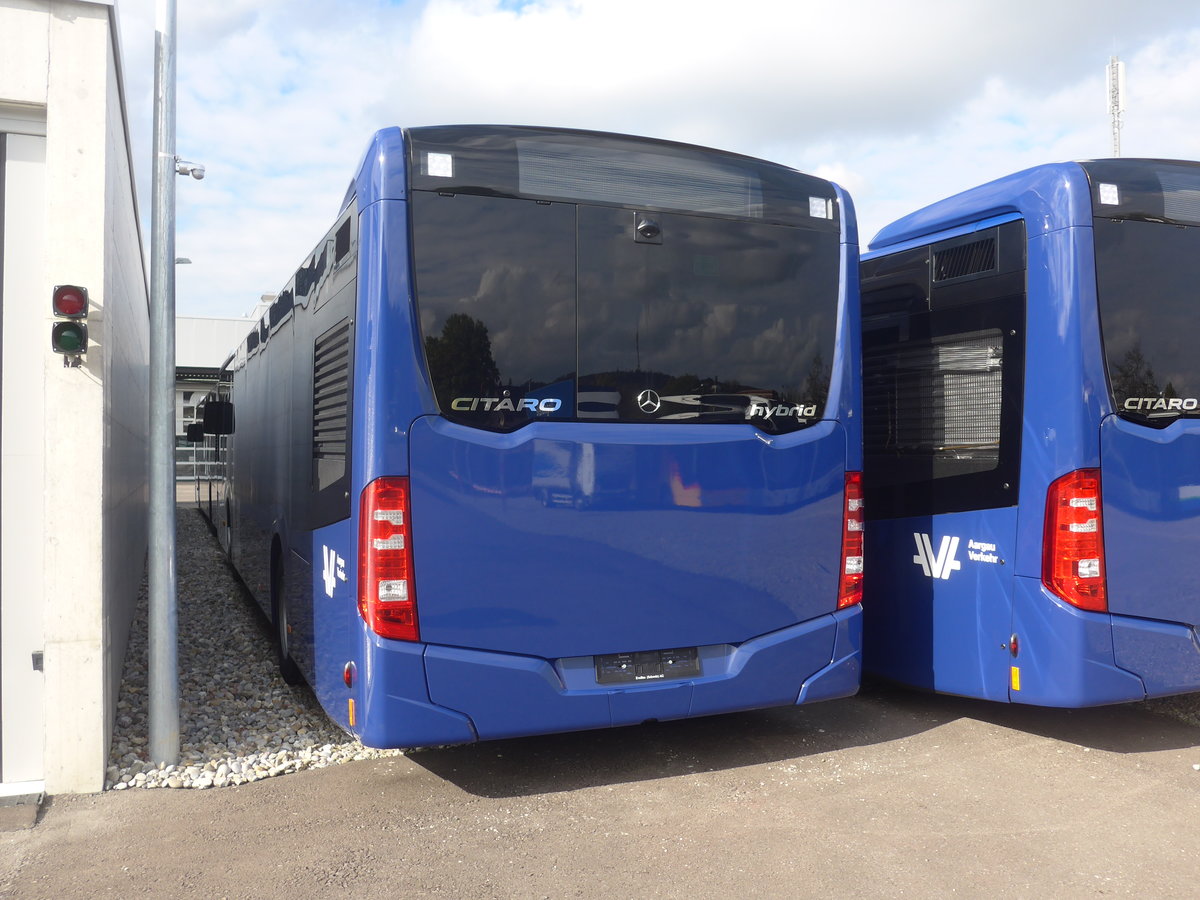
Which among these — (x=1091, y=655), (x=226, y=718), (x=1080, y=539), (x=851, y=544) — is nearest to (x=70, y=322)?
(x=226, y=718)

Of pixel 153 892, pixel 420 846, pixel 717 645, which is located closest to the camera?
pixel 153 892

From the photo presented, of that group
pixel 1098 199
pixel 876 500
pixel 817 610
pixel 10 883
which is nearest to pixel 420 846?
pixel 10 883

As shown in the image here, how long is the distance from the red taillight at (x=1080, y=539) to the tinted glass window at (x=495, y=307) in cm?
264

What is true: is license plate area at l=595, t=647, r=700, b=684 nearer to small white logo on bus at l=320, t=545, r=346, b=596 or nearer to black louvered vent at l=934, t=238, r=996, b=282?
small white logo on bus at l=320, t=545, r=346, b=596

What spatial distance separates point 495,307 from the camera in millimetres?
4648

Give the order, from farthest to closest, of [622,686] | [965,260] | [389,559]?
[965,260], [622,686], [389,559]

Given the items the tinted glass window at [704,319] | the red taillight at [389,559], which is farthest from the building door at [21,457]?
the tinted glass window at [704,319]

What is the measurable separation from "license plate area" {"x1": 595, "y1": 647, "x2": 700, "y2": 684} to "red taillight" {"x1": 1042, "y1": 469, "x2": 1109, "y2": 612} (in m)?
1.99

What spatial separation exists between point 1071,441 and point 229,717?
524 centimetres

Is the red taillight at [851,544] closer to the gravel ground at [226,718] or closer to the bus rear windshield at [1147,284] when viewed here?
the bus rear windshield at [1147,284]

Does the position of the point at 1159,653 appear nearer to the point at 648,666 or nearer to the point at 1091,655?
the point at 1091,655

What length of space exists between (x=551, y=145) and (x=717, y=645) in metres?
2.62

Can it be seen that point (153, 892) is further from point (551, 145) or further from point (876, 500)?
point (876, 500)

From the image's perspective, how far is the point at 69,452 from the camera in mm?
4930
